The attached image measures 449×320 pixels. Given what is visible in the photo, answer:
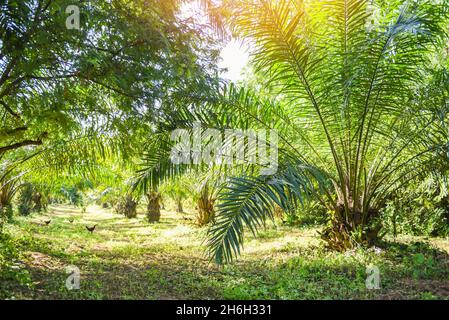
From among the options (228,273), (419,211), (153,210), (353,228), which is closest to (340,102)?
(353,228)

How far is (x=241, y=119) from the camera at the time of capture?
5055 mm

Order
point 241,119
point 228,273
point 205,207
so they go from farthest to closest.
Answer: point 205,207 → point 228,273 → point 241,119

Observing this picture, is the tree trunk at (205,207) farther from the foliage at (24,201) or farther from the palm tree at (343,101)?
the foliage at (24,201)

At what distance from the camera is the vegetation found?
3477mm

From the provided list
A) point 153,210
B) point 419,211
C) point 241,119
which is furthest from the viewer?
point 153,210

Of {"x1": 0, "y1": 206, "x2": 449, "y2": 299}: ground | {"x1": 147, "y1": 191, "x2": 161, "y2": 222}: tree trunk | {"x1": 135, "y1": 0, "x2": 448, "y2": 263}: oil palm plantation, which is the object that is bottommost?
{"x1": 0, "y1": 206, "x2": 449, "y2": 299}: ground

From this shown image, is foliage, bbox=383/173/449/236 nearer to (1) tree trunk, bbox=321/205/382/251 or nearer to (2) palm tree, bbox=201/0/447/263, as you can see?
(1) tree trunk, bbox=321/205/382/251

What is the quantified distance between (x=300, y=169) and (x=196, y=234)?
6774 millimetres

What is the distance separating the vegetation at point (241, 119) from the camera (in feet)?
11.4

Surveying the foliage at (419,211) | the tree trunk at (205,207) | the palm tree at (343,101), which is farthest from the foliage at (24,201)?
the foliage at (419,211)

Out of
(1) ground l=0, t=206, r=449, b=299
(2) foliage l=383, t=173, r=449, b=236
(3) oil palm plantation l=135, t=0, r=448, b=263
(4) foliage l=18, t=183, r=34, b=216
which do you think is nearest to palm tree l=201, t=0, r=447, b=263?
(3) oil palm plantation l=135, t=0, r=448, b=263

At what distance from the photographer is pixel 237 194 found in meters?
3.43

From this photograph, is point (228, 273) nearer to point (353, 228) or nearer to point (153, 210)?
point (353, 228)

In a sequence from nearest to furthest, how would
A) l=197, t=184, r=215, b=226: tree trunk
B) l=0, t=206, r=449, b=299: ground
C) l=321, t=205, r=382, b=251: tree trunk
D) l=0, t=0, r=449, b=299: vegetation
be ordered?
l=0, t=0, r=449, b=299: vegetation → l=0, t=206, r=449, b=299: ground → l=321, t=205, r=382, b=251: tree trunk → l=197, t=184, r=215, b=226: tree trunk
